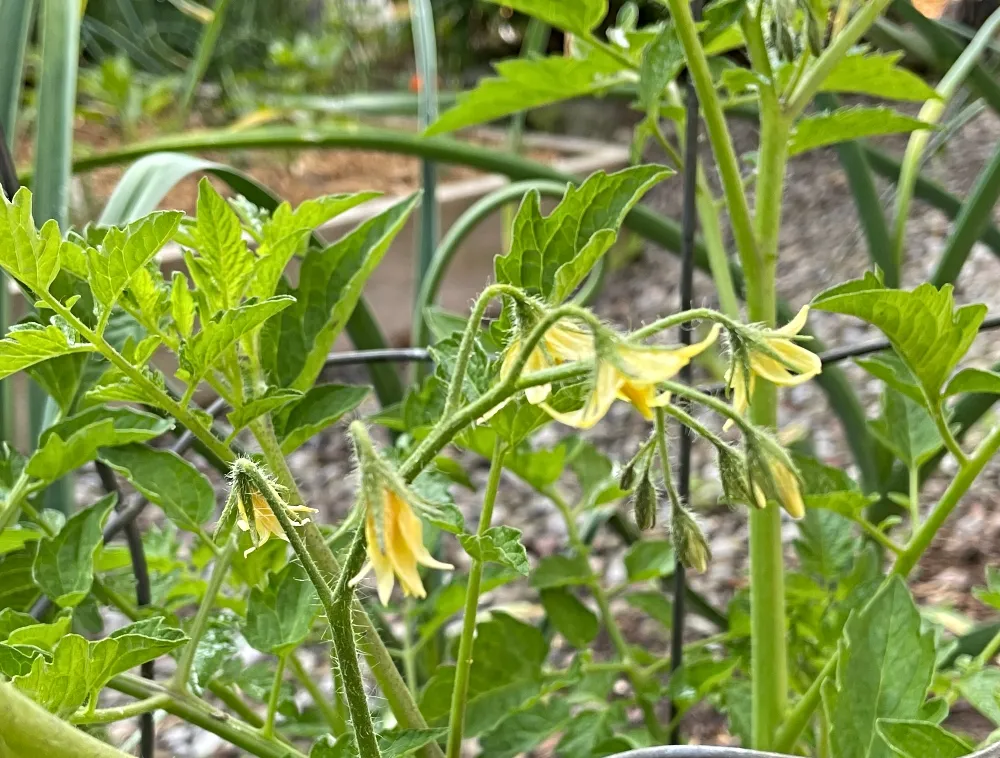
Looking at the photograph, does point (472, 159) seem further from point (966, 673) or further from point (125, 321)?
point (966, 673)

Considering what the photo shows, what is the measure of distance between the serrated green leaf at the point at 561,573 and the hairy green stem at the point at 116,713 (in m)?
0.28

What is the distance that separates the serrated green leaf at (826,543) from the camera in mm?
602

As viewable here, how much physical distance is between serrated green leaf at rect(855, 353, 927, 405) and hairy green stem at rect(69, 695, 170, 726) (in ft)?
1.19

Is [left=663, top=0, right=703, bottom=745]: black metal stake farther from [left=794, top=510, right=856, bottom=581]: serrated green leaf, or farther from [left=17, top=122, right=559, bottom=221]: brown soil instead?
[left=17, top=122, right=559, bottom=221]: brown soil

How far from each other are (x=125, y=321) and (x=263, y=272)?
4.8 inches

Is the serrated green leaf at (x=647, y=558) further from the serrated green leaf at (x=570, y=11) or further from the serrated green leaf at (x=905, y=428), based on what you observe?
the serrated green leaf at (x=570, y=11)

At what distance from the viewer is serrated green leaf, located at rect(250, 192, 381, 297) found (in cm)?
36


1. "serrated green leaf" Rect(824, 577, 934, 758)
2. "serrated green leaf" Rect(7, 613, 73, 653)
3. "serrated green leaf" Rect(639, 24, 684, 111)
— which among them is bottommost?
"serrated green leaf" Rect(824, 577, 934, 758)

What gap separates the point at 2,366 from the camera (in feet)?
0.99

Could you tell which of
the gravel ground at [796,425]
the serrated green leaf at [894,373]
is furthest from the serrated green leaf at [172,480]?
the gravel ground at [796,425]

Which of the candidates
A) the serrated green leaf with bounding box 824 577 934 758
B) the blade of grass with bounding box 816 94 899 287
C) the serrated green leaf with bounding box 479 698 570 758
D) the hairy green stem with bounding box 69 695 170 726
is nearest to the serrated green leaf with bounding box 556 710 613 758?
the serrated green leaf with bounding box 479 698 570 758

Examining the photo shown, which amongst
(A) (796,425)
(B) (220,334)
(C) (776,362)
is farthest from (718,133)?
(A) (796,425)

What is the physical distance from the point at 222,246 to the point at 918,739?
1.15 ft

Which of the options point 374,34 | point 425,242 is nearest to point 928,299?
point 425,242
